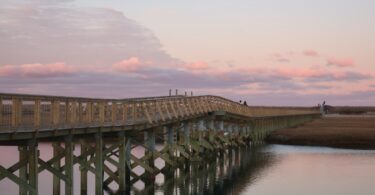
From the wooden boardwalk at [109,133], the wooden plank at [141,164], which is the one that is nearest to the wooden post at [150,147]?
the wooden boardwalk at [109,133]

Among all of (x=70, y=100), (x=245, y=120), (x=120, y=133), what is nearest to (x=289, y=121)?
(x=245, y=120)

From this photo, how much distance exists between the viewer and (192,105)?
5062 cm

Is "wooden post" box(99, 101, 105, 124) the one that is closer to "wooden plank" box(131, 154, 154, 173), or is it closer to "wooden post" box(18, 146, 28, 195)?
"wooden post" box(18, 146, 28, 195)

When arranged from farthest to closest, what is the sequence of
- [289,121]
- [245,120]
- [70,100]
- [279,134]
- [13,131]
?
[289,121]
[279,134]
[245,120]
[70,100]
[13,131]

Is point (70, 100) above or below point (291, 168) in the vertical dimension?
above

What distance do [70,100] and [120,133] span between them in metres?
8.24

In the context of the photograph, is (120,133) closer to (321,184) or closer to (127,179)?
(127,179)

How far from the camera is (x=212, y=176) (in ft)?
150

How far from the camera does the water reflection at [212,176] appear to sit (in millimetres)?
38312

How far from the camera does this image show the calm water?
38125mm

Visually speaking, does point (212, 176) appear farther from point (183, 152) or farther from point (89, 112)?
point (89, 112)

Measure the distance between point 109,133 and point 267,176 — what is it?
13893 millimetres

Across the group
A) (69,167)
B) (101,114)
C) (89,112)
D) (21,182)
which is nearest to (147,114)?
(101,114)

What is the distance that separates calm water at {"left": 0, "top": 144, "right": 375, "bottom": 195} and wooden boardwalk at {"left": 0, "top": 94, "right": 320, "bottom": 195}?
4.34 feet
